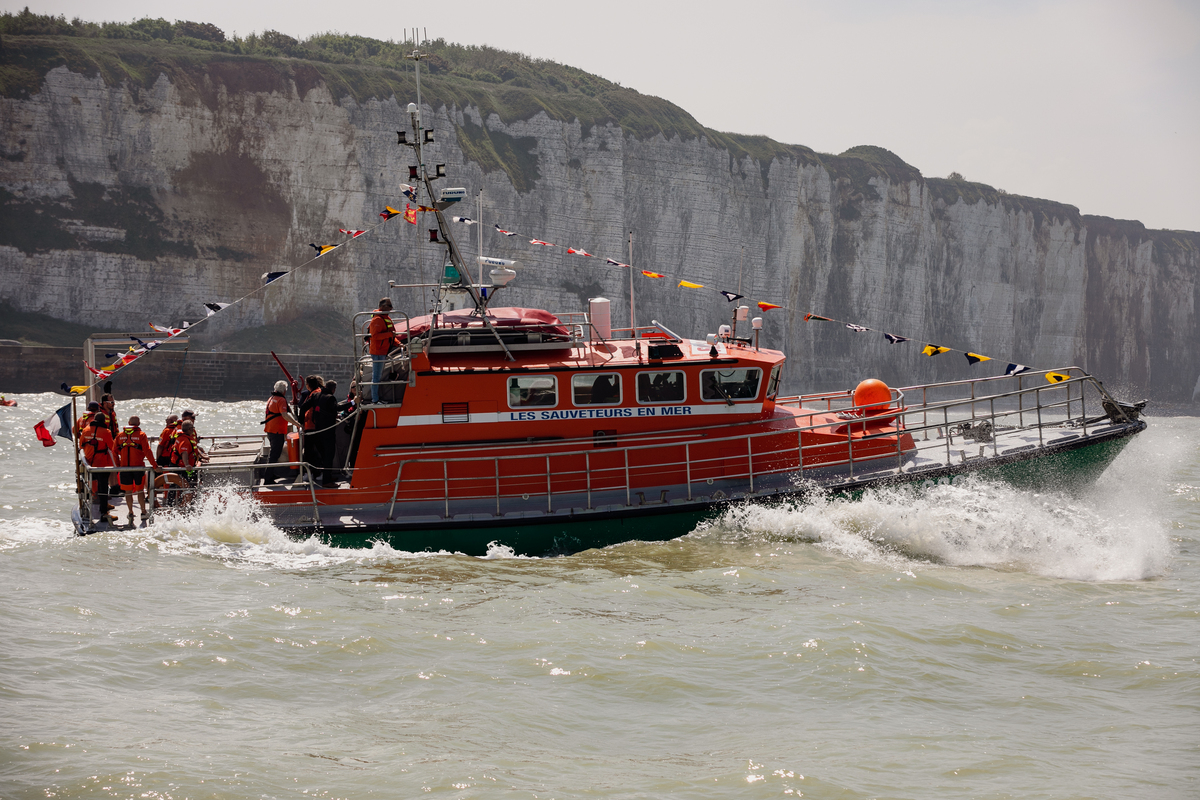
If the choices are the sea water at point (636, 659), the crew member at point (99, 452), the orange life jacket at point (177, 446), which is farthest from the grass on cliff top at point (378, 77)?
the sea water at point (636, 659)

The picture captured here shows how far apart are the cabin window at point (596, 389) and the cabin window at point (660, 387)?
1.00ft

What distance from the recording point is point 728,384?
11.4m

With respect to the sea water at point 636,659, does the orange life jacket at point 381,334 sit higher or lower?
higher

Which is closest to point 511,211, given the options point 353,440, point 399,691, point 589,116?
point 589,116

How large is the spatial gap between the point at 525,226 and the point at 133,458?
4386 centimetres

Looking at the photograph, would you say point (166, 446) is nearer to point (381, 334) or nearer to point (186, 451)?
point (186, 451)

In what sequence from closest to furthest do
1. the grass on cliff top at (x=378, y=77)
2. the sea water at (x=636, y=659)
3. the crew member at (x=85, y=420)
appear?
1. the sea water at (x=636, y=659)
2. the crew member at (x=85, y=420)
3. the grass on cliff top at (x=378, y=77)

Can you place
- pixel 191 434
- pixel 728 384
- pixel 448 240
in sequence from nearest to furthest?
pixel 448 240 < pixel 728 384 < pixel 191 434

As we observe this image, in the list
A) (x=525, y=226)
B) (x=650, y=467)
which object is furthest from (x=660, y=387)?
(x=525, y=226)

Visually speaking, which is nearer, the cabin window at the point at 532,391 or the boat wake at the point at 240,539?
the boat wake at the point at 240,539

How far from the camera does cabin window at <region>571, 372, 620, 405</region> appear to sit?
11086 millimetres

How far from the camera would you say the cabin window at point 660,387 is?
11203 millimetres

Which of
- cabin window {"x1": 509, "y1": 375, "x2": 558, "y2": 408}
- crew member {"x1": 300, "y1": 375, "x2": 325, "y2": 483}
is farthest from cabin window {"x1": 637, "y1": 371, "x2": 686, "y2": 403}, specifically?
crew member {"x1": 300, "y1": 375, "x2": 325, "y2": 483}

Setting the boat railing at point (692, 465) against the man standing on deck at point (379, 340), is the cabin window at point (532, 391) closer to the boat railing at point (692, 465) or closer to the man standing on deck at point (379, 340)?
the boat railing at point (692, 465)
